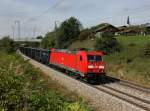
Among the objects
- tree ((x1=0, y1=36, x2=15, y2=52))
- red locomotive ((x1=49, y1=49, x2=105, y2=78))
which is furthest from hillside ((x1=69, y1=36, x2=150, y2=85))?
tree ((x1=0, y1=36, x2=15, y2=52))

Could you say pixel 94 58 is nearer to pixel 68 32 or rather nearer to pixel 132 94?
pixel 132 94

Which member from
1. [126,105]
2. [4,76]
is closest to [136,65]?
[126,105]

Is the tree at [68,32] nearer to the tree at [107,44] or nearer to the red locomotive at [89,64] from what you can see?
the tree at [107,44]

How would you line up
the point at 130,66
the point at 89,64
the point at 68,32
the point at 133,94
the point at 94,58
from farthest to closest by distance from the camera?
the point at 68,32 → the point at 130,66 → the point at 94,58 → the point at 89,64 → the point at 133,94

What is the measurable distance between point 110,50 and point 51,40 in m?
55.0

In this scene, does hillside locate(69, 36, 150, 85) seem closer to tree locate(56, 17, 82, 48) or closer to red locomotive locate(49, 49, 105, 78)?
red locomotive locate(49, 49, 105, 78)

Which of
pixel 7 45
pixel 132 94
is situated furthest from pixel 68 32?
pixel 132 94

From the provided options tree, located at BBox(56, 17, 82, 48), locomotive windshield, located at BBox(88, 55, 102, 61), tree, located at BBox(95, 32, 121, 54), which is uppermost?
tree, located at BBox(56, 17, 82, 48)

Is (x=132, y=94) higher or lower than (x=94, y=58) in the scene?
lower

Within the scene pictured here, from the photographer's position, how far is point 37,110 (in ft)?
29.7

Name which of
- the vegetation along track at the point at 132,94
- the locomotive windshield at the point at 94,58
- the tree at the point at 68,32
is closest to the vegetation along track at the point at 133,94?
the vegetation along track at the point at 132,94

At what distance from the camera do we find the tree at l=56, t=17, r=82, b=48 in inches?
3996

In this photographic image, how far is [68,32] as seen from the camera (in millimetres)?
104375

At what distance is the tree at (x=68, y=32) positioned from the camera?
101500 millimetres
